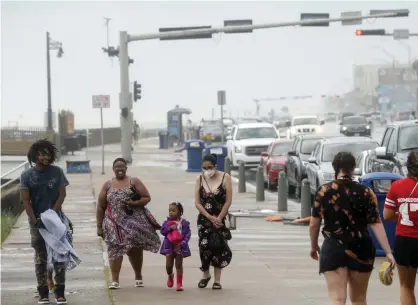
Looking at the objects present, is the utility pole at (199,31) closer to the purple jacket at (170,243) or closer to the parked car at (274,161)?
the parked car at (274,161)

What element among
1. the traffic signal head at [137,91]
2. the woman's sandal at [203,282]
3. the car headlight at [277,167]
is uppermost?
the traffic signal head at [137,91]

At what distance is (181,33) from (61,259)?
27.7 m

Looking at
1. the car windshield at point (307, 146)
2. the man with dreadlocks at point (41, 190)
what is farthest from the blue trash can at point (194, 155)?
the man with dreadlocks at point (41, 190)

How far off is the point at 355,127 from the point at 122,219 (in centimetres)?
6191

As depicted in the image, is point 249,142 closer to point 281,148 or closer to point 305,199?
point 281,148

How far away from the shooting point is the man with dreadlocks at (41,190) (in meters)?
12.7

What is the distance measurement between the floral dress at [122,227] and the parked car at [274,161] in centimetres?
1966

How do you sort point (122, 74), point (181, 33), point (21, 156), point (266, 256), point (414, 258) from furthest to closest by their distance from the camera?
point (21, 156) → point (122, 74) → point (181, 33) → point (266, 256) → point (414, 258)

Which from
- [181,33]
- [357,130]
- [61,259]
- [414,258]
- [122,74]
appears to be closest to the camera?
[414,258]

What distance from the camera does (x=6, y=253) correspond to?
18000mm

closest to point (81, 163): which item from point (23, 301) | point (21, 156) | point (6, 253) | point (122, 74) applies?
point (122, 74)

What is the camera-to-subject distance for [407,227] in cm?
1052

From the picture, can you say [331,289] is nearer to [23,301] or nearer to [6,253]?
[23,301]

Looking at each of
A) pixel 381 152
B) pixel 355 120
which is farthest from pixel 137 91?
pixel 355 120
